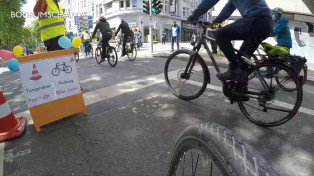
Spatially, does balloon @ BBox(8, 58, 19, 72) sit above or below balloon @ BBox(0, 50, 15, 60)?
below

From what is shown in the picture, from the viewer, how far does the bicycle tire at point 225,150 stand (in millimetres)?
814

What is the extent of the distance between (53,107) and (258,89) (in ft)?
9.34

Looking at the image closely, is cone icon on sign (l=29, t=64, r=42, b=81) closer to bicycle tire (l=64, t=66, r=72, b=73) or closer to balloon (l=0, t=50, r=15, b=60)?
balloon (l=0, t=50, r=15, b=60)

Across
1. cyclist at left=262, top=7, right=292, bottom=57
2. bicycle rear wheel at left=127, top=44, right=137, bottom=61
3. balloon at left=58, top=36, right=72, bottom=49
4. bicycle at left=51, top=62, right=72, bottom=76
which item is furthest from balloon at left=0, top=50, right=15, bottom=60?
bicycle rear wheel at left=127, top=44, right=137, bottom=61

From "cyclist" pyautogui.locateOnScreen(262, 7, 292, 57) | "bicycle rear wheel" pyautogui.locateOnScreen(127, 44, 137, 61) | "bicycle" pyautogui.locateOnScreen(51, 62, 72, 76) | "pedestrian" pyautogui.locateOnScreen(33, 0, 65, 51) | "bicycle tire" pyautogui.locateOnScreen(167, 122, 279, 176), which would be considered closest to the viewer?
"bicycle tire" pyautogui.locateOnScreen(167, 122, 279, 176)

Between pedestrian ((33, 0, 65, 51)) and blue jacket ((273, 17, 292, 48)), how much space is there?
15.9ft

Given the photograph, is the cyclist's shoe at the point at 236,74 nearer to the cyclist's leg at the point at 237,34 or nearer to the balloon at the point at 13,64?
the cyclist's leg at the point at 237,34

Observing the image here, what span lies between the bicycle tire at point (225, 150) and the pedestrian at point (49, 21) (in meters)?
3.90

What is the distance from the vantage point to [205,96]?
4.28m

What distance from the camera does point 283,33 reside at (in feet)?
17.7

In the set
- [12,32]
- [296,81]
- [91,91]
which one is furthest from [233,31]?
[12,32]

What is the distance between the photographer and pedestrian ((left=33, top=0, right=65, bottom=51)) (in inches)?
158

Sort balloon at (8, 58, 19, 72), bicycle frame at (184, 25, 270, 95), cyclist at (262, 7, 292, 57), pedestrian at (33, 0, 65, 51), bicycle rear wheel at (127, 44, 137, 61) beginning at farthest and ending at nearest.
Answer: bicycle rear wheel at (127, 44, 137, 61), cyclist at (262, 7, 292, 57), pedestrian at (33, 0, 65, 51), bicycle frame at (184, 25, 270, 95), balloon at (8, 58, 19, 72)

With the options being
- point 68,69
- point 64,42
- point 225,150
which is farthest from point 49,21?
point 225,150
